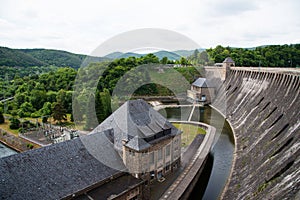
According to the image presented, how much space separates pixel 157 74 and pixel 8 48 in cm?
8580

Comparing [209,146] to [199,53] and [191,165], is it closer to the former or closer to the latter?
[191,165]

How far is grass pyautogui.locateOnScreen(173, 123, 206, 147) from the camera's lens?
29156 mm


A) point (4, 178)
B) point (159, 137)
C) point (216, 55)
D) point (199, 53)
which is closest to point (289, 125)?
point (159, 137)

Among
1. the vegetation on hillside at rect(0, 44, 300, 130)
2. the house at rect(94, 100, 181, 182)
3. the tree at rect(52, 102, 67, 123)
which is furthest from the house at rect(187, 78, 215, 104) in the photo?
the house at rect(94, 100, 181, 182)

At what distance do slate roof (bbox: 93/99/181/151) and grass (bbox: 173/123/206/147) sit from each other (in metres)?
7.85

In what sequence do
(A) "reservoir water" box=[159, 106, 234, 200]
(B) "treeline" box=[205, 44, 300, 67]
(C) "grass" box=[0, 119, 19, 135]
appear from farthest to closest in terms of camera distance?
1. (B) "treeline" box=[205, 44, 300, 67]
2. (C) "grass" box=[0, 119, 19, 135]
3. (A) "reservoir water" box=[159, 106, 234, 200]

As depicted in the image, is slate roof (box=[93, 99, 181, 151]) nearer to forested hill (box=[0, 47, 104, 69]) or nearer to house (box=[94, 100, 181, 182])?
house (box=[94, 100, 181, 182])

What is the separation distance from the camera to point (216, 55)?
3337 inches

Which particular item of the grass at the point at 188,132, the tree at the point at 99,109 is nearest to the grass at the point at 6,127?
the tree at the point at 99,109

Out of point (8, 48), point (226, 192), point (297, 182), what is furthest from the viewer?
point (8, 48)

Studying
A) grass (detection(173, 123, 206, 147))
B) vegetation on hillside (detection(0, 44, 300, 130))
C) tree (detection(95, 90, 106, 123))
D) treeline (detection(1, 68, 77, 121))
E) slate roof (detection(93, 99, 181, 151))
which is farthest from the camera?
treeline (detection(1, 68, 77, 121))

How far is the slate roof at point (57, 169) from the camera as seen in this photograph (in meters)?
13.0

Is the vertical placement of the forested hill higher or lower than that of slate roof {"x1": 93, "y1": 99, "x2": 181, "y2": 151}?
higher

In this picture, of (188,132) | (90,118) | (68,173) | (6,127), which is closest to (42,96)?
(6,127)
